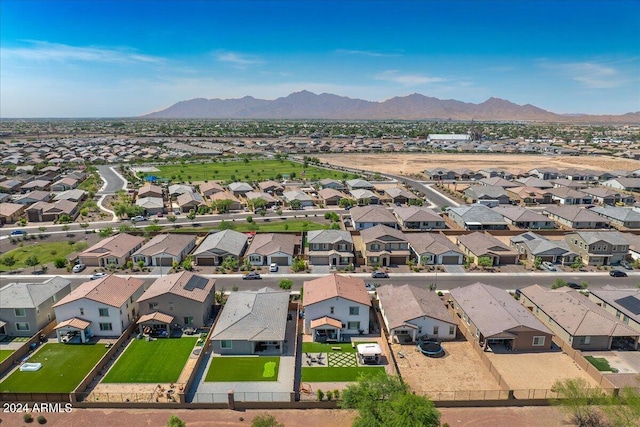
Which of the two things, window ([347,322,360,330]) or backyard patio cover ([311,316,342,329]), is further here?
window ([347,322,360,330])

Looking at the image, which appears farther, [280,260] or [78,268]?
[280,260]

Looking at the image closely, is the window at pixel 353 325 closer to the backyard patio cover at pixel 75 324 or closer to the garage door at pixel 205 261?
the backyard patio cover at pixel 75 324

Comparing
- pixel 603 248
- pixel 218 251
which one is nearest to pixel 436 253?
pixel 603 248

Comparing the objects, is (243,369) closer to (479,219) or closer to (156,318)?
(156,318)

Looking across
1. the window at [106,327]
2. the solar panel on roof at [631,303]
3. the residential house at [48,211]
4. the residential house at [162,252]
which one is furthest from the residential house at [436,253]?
the residential house at [48,211]

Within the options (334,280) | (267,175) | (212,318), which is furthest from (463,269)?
(267,175)

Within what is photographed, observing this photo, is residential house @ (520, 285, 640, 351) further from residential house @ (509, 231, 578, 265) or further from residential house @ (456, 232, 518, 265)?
residential house @ (509, 231, 578, 265)

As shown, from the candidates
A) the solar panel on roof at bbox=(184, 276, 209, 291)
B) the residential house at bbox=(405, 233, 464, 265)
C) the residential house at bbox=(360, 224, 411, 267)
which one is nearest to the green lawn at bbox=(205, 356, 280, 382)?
the solar panel on roof at bbox=(184, 276, 209, 291)
